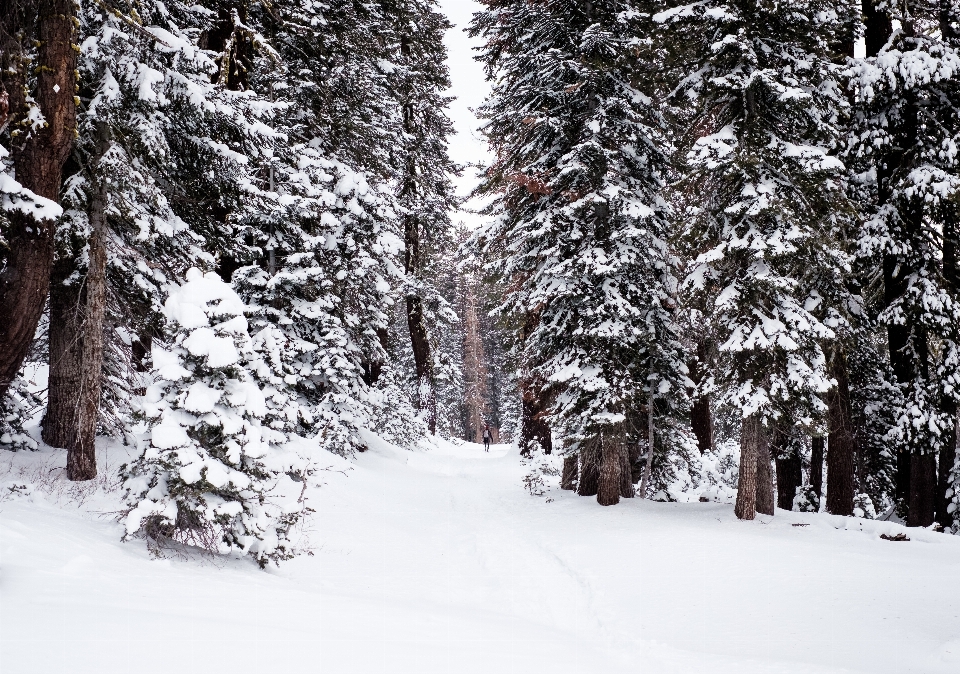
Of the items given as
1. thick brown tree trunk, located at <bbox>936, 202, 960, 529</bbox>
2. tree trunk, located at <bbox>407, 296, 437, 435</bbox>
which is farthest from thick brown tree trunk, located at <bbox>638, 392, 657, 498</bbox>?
tree trunk, located at <bbox>407, 296, 437, 435</bbox>

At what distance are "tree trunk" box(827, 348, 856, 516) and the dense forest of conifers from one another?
0.07 metres

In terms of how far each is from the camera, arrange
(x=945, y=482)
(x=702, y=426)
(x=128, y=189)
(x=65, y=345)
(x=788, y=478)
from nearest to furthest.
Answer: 1. (x=128, y=189)
2. (x=65, y=345)
3. (x=945, y=482)
4. (x=788, y=478)
5. (x=702, y=426)

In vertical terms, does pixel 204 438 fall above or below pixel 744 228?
below

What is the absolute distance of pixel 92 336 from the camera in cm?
866

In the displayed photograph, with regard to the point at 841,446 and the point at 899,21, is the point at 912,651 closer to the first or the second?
the point at 841,446

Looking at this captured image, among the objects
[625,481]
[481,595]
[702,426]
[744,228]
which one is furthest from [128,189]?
[702,426]

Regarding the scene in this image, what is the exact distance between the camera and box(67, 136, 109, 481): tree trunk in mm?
8555

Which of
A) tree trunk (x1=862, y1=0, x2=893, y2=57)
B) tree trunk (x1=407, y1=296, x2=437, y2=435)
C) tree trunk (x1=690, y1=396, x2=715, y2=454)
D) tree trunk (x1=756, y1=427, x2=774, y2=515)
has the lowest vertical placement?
tree trunk (x1=756, y1=427, x2=774, y2=515)

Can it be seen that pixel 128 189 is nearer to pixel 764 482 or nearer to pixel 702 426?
pixel 764 482

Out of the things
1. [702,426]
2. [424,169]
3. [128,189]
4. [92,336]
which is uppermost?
[424,169]

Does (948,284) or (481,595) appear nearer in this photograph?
(481,595)

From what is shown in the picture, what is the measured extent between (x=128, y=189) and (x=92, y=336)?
2301mm

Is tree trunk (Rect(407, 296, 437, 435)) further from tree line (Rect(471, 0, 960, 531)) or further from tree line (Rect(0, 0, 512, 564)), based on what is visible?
tree line (Rect(471, 0, 960, 531))

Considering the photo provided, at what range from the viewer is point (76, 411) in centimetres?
885
